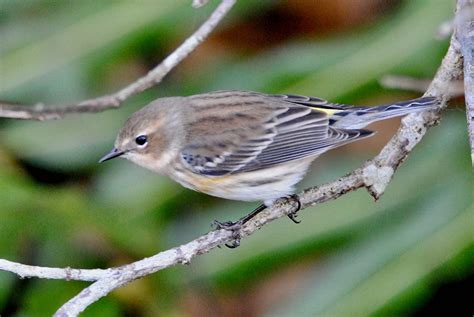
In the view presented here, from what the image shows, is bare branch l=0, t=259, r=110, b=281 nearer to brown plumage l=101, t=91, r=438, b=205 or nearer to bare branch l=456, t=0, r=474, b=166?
brown plumage l=101, t=91, r=438, b=205

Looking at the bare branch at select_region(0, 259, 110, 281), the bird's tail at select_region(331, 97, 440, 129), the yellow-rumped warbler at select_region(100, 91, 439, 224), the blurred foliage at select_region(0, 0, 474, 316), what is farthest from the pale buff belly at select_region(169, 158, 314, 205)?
the bare branch at select_region(0, 259, 110, 281)

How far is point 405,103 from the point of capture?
2.55 meters

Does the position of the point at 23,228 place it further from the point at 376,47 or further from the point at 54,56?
the point at 376,47

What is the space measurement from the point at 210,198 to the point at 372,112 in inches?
48.5

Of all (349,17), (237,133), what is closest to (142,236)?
(237,133)

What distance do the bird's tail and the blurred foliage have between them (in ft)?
2.22

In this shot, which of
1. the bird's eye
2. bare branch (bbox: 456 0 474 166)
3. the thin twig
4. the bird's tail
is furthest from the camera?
the bird's eye

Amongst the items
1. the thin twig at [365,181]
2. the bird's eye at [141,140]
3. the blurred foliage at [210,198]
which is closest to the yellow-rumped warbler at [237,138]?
the bird's eye at [141,140]

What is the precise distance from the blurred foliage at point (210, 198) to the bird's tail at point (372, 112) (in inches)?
26.6

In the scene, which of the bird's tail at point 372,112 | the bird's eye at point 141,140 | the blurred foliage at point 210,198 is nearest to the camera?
the bird's tail at point 372,112

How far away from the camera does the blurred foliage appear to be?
3.22 m

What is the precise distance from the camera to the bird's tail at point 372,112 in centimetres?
247

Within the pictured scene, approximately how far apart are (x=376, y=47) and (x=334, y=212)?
735mm

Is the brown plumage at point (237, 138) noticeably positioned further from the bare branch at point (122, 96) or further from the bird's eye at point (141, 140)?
the bare branch at point (122, 96)
